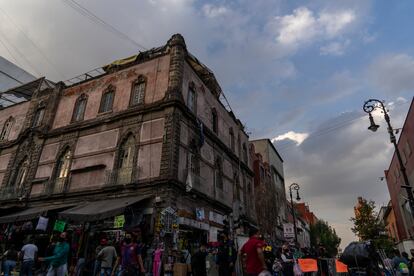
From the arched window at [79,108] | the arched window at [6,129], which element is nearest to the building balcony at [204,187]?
the arched window at [79,108]

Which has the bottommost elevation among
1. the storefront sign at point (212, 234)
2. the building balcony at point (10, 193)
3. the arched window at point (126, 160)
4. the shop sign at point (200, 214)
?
the storefront sign at point (212, 234)

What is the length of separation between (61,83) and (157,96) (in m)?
10.2

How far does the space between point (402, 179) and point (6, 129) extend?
117ft

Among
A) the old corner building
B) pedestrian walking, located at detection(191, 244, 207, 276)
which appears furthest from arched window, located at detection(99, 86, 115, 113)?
pedestrian walking, located at detection(191, 244, 207, 276)

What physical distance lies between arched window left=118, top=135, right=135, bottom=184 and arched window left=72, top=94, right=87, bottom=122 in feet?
16.9

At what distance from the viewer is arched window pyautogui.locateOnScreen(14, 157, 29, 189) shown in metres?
20.1

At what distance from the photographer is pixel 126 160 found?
16844 mm

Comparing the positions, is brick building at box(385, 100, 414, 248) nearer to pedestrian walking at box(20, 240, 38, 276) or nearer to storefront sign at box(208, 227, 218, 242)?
storefront sign at box(208, 227, 218, 242)

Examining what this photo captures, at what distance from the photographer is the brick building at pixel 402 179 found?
2219 cm

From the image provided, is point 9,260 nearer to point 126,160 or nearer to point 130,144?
point 126,160

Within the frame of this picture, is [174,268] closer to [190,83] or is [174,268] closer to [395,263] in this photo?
[395,263]

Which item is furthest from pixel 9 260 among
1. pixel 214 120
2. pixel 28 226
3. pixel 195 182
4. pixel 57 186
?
pixel 214 120

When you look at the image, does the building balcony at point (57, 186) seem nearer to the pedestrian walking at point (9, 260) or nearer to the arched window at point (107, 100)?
the arched window at point (107, 100)

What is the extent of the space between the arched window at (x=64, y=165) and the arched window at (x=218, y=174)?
9.67m
